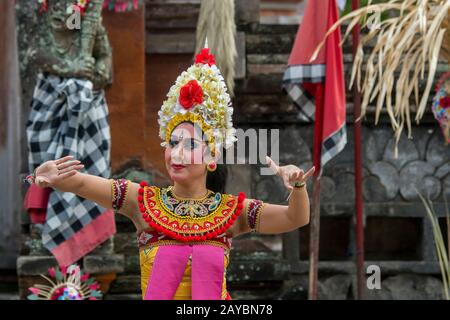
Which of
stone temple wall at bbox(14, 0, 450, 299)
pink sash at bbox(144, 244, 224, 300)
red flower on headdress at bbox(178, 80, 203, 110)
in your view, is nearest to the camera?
pink sash at bbox(144, 244, 224, 300)

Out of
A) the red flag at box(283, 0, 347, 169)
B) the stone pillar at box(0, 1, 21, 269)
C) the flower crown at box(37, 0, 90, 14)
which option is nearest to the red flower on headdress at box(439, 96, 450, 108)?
the red flag at box(283, 0, 347, 169)

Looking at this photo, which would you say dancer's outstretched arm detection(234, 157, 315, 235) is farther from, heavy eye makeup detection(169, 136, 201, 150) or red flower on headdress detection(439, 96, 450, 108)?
red flower on headdress detection(439, 96, 450, 108)

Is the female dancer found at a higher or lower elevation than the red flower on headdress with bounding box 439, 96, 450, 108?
lower

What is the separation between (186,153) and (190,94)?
0.24 meters

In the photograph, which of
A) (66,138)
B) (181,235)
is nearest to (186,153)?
(181,235)

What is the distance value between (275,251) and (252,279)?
12.2 inches

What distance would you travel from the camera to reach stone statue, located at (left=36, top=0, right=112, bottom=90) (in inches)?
235

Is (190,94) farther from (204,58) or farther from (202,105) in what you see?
(204,58)

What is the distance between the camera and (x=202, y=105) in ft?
13.2

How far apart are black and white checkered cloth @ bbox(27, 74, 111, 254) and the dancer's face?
6.54ft

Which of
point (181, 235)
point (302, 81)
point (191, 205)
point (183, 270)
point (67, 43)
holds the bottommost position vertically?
point (183, 270)

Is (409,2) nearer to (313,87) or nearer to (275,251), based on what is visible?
(313,87)

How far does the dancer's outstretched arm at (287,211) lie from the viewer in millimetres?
3793
